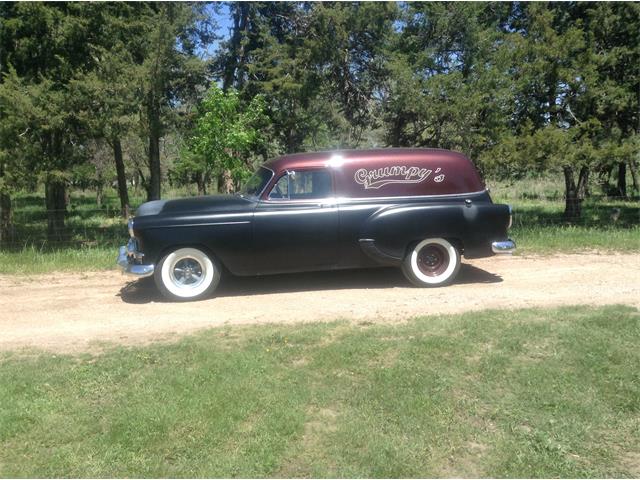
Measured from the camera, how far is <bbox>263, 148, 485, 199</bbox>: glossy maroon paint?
7.68 m

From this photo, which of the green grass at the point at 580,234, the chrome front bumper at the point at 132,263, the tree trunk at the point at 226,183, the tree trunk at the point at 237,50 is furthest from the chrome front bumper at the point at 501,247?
the tree trunk at the point at 237,50

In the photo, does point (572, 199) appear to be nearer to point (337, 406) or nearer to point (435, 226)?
point (435, 226)

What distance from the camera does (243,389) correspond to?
14.2 feet

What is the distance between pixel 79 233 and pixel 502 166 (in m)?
10.3

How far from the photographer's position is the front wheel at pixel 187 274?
7219 millimetres

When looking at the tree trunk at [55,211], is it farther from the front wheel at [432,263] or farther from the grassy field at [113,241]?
the front wheel at [432,263]

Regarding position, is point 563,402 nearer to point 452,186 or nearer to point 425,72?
point 452,186

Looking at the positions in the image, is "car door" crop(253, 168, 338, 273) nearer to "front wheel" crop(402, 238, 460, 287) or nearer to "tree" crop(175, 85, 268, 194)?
"front wheel" crop(402, 238, 460, 287)

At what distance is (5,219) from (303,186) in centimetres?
833

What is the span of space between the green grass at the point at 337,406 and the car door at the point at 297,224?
79.9 inches

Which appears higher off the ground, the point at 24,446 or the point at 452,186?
the point at 452,186

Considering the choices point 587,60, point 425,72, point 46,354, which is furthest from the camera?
point 425,72

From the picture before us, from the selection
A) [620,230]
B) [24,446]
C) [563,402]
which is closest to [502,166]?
[620,230]

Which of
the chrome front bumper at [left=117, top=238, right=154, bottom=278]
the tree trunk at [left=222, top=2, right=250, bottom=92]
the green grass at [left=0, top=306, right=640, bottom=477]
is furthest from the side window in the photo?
the tree trunk at [left=222, top=2, right=250, bottom=92]
